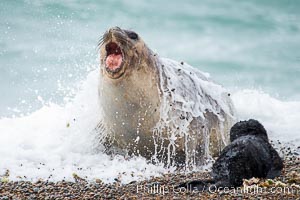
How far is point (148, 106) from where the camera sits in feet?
39.7

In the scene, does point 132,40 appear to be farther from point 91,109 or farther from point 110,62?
point 91,109

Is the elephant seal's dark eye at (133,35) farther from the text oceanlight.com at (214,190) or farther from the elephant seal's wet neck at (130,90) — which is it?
the text oceanlight.com at (214,190)

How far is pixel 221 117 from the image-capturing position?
13.4m

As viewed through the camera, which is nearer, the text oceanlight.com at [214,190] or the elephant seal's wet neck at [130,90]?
the text oceanlight.com at [214,190]

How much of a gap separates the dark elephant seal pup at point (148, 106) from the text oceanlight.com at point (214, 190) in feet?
9.65

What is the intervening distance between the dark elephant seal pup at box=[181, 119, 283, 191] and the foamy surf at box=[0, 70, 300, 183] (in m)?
2.08

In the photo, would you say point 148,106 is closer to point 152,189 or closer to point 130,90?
point 130,90

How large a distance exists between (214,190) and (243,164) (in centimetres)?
75

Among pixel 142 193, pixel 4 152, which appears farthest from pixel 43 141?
pixel 142 193

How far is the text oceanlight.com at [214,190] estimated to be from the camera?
7617 mm

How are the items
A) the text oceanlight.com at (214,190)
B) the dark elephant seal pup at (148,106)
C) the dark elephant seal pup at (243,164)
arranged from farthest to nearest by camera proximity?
the dark elephant seal pup at (148,106) < the dark elephant seal pup at (243,164) < the text oceanlight.com at (214,190)

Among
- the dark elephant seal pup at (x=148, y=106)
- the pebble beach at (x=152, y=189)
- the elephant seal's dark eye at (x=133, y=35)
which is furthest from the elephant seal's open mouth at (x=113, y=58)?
the pebble beach at (x=152, y=189)

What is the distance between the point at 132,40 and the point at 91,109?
2.51 meters

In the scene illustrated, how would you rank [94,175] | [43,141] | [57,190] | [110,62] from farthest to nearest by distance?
[43,141]
[110,62]
[94,175]
[57,190]
